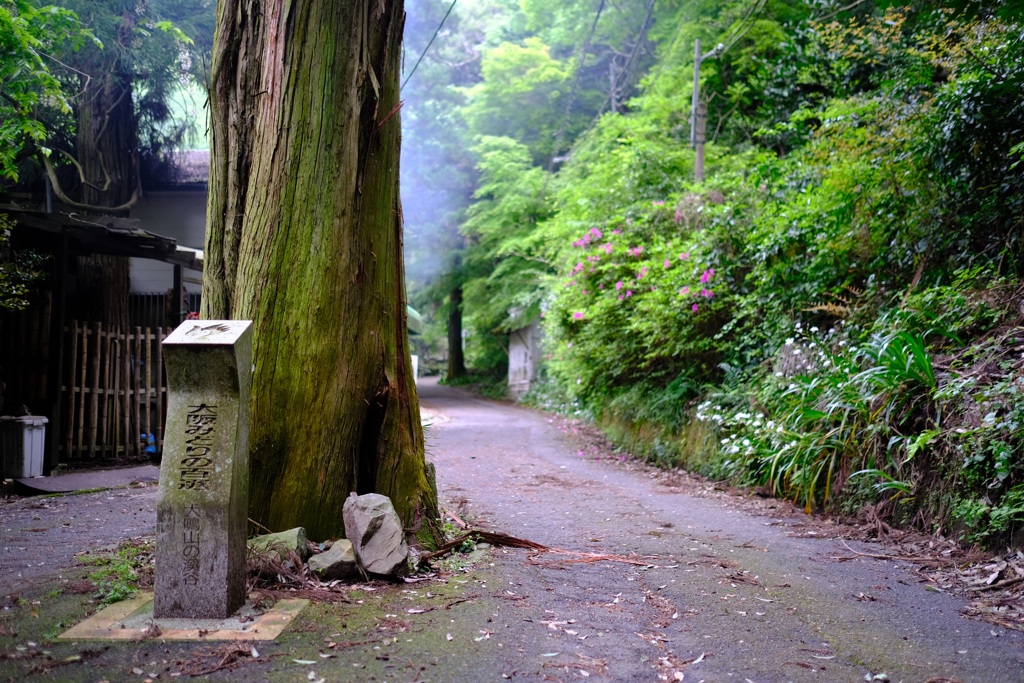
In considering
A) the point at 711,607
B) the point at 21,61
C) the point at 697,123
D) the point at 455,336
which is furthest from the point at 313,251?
the point at 455,336

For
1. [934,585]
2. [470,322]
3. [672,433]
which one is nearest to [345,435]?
[934,585]

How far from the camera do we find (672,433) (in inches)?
453

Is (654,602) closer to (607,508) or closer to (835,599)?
(835,599)

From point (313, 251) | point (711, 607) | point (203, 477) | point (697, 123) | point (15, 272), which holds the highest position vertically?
point (697, 123)

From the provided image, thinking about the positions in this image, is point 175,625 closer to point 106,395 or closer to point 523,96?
point 106,395

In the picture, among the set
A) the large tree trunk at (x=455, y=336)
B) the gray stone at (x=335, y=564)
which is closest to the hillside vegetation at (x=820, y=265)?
the gray stone at (x=335, y=564)

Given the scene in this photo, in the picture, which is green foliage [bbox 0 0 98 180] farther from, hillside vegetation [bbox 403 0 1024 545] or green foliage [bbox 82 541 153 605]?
hillside vegetation [bbox 403 0 1024 545]

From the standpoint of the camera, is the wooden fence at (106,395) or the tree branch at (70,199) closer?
the wooden fence at (106,395)

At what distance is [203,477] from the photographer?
12.3ft

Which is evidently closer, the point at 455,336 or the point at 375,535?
the point at 375,535

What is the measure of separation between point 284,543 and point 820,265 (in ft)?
24.0

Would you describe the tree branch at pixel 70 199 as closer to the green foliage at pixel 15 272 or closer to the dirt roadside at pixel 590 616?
the green foliage at pixel 15 272

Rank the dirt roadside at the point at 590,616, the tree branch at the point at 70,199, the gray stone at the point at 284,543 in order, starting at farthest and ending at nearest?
the tree branch at the point at 70,199
the gray stone at the point at 284,543
the dirt roadside at the point at 590,616

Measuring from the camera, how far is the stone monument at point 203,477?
372cm
